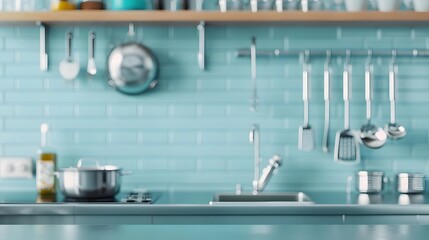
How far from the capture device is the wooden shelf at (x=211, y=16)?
300cm

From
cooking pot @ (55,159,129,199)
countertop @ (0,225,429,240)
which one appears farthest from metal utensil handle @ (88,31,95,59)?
countertop @ (0,225,429,240)

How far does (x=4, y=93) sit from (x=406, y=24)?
1937 mm

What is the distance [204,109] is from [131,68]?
0.40m

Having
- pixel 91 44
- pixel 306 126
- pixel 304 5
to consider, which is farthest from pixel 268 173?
pixel 91 44

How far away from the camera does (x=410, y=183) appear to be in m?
3.12

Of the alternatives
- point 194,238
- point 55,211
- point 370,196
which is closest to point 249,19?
point 370,196

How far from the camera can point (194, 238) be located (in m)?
1.42

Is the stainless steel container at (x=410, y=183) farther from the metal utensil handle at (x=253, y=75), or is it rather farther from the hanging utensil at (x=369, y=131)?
the metal utensil handle at (x=253, y=75)

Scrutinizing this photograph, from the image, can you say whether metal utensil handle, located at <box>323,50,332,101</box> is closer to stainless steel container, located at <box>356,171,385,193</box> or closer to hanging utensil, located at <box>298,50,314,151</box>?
hanging utensil, located at <box>298,50,314,151</box>

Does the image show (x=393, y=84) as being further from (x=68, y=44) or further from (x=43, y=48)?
(x=43, y=48)

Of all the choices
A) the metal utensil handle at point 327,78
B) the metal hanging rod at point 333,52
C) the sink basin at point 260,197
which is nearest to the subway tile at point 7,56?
the metal hanging rod at point 333,52

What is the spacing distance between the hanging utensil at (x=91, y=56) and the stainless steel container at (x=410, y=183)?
151 centimetres

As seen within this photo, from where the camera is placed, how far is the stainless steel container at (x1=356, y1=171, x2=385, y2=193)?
3131 millimetres

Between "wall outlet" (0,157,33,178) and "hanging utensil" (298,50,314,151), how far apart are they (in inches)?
51.1
